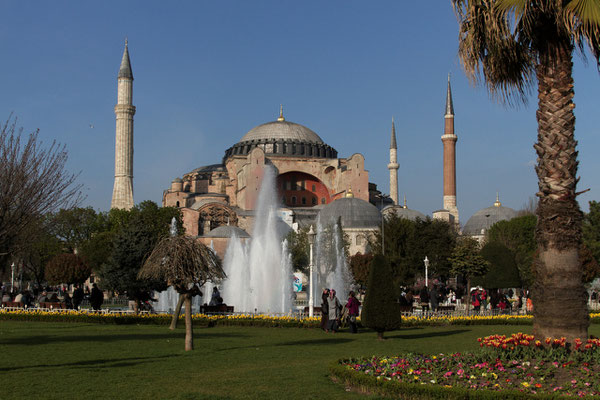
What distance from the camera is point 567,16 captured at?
7582 mm

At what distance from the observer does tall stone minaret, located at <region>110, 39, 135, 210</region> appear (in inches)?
→ 2106

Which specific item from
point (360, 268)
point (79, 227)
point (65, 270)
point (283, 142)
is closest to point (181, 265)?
point (65, 270)

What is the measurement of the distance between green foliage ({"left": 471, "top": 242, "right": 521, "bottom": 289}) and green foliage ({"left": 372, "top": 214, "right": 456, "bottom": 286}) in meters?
7.81

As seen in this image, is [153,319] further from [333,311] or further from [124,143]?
[124,143]

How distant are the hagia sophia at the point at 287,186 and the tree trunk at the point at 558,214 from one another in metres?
40.1

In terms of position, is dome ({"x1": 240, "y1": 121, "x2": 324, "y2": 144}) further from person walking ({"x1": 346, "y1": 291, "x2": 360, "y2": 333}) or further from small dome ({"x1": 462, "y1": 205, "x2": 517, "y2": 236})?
person walking ({"x1": 346, "y1": 291, "x2": 360, "y2": 333})

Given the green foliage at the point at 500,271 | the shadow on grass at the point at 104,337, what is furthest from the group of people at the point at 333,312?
the green foliage at the point at 500,271

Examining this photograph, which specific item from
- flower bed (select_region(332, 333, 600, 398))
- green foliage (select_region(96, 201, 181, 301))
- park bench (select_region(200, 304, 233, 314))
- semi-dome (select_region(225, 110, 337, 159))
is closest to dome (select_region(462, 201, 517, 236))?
semi-dome (select_region(225, 110, 337, 159))

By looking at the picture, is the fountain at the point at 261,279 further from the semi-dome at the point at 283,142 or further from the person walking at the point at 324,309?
the semi-dome at the point at 283,142

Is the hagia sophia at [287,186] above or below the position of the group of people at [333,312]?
above

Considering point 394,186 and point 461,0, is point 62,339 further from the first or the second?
point 394,186

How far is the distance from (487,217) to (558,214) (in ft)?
193

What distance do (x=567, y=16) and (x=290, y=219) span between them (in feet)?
152

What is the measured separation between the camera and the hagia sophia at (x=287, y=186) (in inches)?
2067
